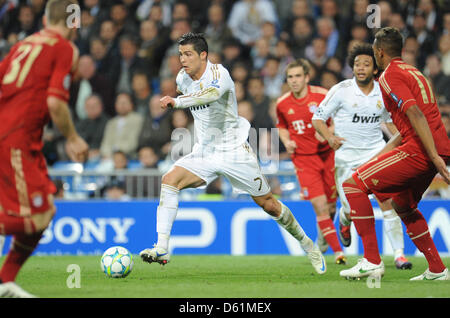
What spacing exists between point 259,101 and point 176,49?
264cm

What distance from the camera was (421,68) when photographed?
47.0 ft

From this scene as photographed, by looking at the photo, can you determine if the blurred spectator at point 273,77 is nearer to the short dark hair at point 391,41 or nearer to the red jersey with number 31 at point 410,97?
the short dark hair at point 391,41

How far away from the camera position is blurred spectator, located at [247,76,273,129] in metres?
13.6

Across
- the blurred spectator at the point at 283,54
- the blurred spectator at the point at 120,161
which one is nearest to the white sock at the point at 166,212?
the blurred spectator at the point at 120,161

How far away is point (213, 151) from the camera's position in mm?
8375

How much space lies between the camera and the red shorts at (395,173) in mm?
7086

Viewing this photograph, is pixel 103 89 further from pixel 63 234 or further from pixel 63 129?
pixel 63 129

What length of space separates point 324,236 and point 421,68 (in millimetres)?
5634

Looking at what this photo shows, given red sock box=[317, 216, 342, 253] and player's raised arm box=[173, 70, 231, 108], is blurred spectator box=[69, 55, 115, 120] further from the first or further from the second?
player's raised arm box=[173, 70, 231, 108]

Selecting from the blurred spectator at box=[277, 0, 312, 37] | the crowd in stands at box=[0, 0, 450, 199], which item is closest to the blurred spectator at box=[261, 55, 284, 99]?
the crowd in stands at box=[0, 0, 450, 199]

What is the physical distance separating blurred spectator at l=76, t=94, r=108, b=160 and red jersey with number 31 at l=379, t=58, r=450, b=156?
8.44 metres

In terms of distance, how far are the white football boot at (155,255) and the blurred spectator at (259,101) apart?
20.2 ft

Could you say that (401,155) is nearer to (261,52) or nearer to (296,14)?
(261,52)
